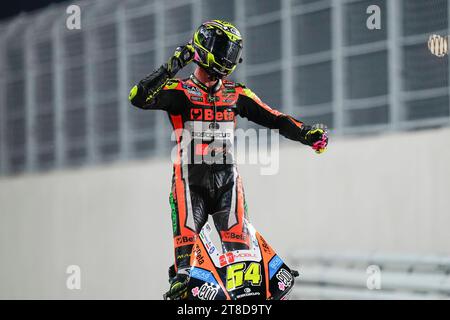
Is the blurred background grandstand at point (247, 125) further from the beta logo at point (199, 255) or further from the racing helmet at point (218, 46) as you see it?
the beta logo at point (199, 255)

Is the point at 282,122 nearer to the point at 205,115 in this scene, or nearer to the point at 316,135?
the point at 316,135

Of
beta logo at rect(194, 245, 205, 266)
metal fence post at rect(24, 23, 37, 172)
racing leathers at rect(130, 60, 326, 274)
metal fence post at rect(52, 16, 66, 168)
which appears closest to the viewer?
beta logo at rect(194, 245, 205, 266)

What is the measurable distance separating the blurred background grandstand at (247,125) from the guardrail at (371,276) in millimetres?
25

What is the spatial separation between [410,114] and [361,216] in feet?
5.15

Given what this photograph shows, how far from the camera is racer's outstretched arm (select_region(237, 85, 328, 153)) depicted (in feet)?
25.1

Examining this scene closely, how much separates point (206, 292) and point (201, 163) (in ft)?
3.22

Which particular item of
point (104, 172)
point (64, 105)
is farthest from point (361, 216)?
point (64, 105)

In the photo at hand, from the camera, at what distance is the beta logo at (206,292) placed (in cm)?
717

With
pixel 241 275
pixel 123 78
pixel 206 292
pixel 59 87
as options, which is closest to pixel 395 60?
pixel 123 78

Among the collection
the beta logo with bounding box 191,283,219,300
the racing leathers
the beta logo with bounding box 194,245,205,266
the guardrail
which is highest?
the racing leathers

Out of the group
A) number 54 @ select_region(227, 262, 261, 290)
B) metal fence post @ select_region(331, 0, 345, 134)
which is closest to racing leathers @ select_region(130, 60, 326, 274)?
number 54 @ select_region(227, 262, 261, 290)

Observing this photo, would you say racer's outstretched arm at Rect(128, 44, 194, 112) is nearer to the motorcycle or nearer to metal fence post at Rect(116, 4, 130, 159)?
the motorcycle

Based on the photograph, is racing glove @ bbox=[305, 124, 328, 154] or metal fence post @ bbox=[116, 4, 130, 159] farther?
metal fence post @ bbox=[116, 4, 130, 159]
